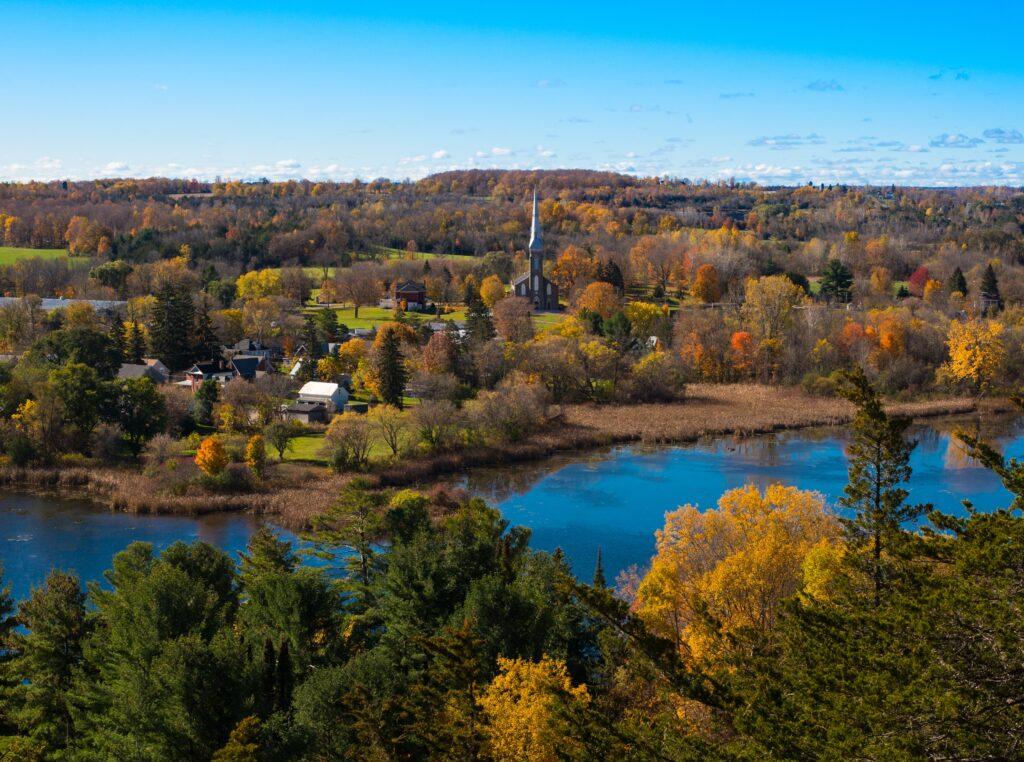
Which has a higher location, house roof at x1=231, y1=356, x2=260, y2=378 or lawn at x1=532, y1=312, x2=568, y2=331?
lawn at x1=532, y1=312, x2=568, y2=331

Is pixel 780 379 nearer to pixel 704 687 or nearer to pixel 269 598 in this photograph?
pixel 269 598

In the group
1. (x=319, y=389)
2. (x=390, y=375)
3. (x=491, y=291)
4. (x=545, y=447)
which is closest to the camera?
(x=545, y=447)

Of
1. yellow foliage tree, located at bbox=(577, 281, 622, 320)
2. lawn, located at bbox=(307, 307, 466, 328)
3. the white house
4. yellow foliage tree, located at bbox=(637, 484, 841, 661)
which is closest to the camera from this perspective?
yellow foliage tree, located at bbox=(637, 484, 841, 661)

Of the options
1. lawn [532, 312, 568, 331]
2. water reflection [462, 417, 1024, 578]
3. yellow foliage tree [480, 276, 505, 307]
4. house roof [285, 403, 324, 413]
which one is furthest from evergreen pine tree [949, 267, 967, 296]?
house roof [285, 403, 324, 413]

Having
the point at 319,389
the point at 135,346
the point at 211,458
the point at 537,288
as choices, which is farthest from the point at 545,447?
the point at 537,288

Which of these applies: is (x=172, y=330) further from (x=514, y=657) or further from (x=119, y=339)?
(x=514, y=657)

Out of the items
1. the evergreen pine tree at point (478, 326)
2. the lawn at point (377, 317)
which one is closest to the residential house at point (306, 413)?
the evergreen pine tree at point (478, 326)

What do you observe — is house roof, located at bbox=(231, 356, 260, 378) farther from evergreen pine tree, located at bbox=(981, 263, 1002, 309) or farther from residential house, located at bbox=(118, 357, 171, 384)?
evergreen pine tree, located at bbox=(981, 263, 1002, 309)
